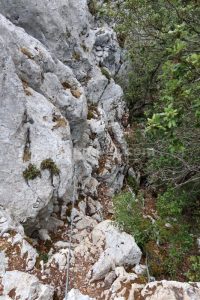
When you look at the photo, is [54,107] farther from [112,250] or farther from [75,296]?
[75,296]

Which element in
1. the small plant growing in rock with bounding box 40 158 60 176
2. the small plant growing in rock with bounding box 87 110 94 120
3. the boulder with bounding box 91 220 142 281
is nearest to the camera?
the boulder with bounding box 91 220 142 281

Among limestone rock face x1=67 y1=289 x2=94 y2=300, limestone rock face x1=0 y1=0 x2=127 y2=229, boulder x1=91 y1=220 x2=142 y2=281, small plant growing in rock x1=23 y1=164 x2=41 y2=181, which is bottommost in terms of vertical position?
limestone rock face x1=67 y1=289 x2=94 y2=300

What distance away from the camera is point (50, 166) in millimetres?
10281

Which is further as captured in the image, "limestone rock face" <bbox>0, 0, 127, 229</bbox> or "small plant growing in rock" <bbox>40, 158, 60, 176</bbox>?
"small plant growing in rock" <bbox>40, 158, 60, 176</bbox>

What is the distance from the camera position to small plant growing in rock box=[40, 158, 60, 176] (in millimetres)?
10201

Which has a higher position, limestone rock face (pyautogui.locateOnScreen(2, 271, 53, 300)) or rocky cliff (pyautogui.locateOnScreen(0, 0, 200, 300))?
rocky cliff (pyautogui.locateOnScreen(0, 0, 200, 300))

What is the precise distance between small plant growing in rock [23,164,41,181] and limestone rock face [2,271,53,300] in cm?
309

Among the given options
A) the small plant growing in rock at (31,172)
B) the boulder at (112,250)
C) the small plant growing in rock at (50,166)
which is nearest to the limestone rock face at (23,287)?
the boulder at (112,250)

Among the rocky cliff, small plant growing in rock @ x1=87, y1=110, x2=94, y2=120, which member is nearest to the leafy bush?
the rocky cliff

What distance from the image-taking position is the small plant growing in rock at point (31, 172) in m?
9.77

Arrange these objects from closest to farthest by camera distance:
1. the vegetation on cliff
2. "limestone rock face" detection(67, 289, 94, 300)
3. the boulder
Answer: the vegetation on cliff
"limestone rock face" detection(67, 289, 94, 300)
the boulder

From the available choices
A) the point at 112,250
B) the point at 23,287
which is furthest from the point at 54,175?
the point at 23,287

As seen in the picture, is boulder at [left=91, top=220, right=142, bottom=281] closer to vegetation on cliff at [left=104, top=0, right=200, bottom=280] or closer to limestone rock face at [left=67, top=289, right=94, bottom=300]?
vegetation on cliff at [left=104, top=0, right=200, bottom=280]

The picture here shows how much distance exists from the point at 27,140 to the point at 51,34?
26.5ft
